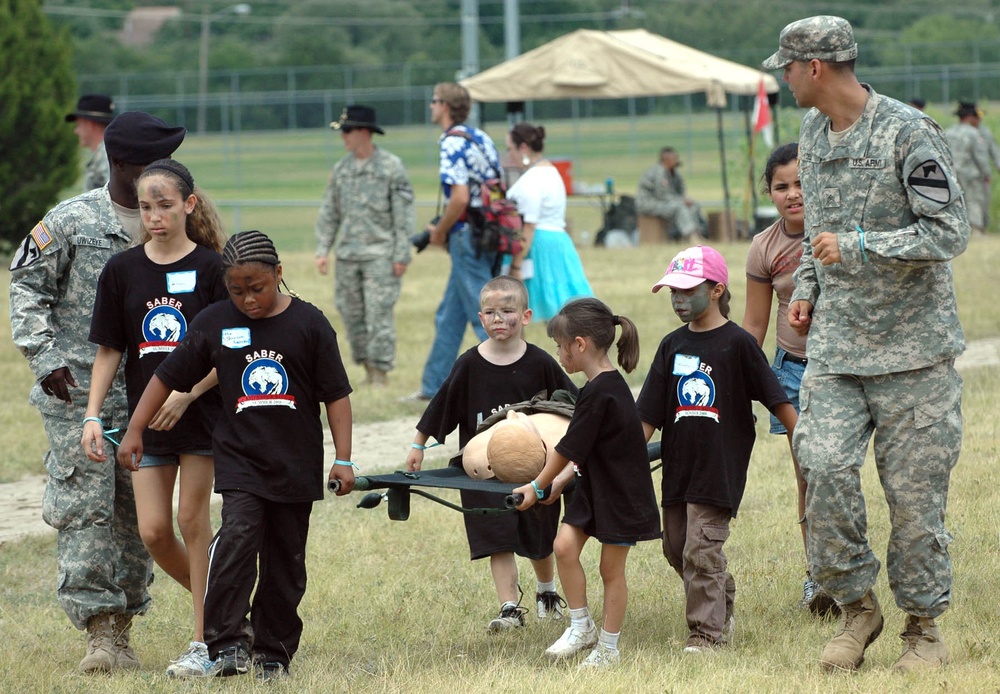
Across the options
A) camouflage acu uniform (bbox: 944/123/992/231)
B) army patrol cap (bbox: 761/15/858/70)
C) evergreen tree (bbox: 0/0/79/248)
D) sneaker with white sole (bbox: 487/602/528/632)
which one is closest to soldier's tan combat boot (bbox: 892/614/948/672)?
sneaker with white sole (bbox: 487/602/528/632)

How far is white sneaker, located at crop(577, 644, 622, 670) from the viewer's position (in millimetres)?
5156

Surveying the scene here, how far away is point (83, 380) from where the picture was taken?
5605 mm

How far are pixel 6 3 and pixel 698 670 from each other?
72.7 ft

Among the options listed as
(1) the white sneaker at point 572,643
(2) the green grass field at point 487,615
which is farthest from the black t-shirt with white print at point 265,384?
(1) the white sneaker at point 572,643

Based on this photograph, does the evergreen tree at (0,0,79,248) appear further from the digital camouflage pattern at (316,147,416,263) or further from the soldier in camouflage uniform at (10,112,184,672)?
the soldier in camouflage uniform at (10,112,184,672)

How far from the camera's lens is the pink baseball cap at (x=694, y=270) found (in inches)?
206

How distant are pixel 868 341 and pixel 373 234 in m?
7.31

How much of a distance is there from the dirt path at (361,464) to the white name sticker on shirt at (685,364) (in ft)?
12.8

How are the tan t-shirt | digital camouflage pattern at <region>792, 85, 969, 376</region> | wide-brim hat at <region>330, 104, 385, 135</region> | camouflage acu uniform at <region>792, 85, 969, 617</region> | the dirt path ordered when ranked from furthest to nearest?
wide-brim hat at <region>330, 104, 385, 135</region>, the dirt path, the tan t-shirt, camouflage acu uniform at <region>792, 85, 969, 617</region>, digital camouflage pattern at <region>792, 85, 969, 376</region>

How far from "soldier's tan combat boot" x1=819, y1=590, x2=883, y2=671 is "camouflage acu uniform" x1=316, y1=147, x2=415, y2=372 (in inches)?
279

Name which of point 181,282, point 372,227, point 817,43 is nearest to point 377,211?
point 372,227

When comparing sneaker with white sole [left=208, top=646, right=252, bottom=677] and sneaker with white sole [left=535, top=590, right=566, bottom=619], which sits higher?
sneaker with white sole [left=208, top=646, right=252, bottom=677]

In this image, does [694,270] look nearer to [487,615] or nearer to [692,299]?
Answer: [692,299]

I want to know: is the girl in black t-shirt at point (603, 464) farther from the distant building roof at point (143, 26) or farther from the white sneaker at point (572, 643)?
the distant building roof at point (143, 26)
